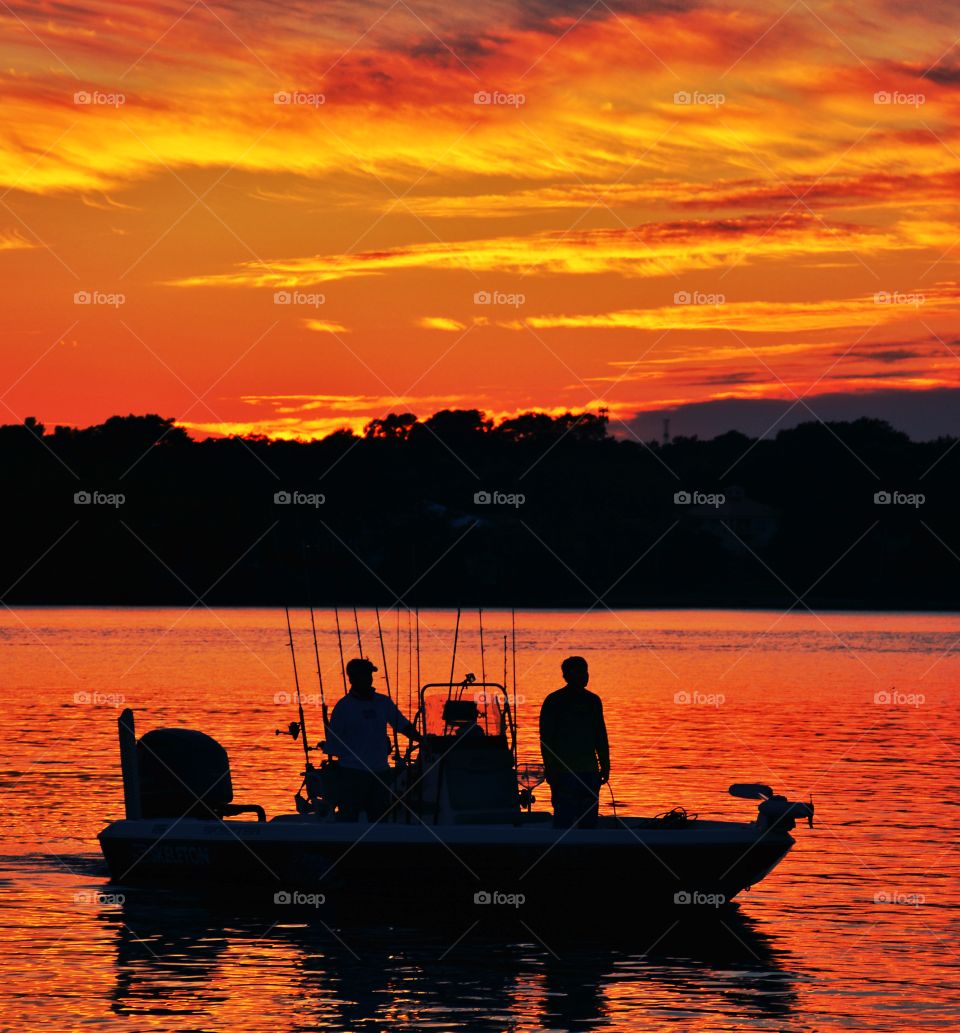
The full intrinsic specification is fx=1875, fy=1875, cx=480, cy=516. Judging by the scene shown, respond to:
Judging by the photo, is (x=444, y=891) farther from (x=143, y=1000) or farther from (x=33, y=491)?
(x=33, y=491)

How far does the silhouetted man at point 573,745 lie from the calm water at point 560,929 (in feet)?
4.62

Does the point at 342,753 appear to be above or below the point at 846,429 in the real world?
below

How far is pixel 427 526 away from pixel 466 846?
13898 centimetres

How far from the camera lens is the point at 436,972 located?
665 inches

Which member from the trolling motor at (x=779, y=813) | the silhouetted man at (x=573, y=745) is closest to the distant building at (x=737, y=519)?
the trolling motor at (x=779, y=813)

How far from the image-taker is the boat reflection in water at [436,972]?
608 inches

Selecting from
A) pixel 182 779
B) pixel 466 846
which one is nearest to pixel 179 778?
pixel 182 779

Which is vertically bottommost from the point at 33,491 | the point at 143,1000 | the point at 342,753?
the point at 143,1000

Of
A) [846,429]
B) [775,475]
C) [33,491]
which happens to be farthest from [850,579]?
[33,491]

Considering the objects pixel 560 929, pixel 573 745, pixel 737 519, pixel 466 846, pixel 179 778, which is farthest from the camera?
pixel 737 519

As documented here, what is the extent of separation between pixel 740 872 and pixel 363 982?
4.26 metres

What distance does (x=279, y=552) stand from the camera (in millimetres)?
142875

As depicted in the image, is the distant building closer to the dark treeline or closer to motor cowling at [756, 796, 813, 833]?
the dark treeline

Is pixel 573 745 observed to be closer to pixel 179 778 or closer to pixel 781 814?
pixel 781 814
